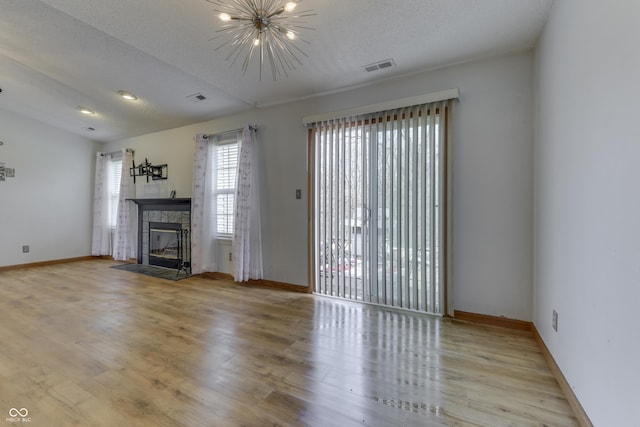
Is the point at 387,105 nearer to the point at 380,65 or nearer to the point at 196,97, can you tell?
the point at 380,65

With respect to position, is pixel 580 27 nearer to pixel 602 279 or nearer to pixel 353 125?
pixel 602 279

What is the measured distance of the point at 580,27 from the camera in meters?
1.49

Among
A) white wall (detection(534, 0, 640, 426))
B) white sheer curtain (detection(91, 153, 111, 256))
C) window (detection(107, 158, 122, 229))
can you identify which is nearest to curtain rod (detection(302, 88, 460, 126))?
white wall (detection(534, 0, 640, 426))

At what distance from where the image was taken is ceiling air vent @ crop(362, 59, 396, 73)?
2674 millimetres

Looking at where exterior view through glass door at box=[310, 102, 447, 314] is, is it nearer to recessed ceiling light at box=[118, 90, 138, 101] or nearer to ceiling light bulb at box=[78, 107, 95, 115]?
recessed ceiling light at box=[118, 90, 138, 101]

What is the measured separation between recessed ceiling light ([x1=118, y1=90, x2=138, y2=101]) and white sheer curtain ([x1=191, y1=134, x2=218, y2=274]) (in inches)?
37.6

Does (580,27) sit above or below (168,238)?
above

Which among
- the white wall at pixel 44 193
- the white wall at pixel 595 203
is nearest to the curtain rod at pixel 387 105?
the white wall at pixel 595 203

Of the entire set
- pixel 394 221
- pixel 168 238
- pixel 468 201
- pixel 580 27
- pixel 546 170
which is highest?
pixel 580 27

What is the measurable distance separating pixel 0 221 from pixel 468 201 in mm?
7196

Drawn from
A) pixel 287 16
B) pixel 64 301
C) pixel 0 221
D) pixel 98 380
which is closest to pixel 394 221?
pixel 287 16

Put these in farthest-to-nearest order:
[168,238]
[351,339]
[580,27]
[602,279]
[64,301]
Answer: [168,238] < [64,301] < [351,339] < [580,27] < [602,279]

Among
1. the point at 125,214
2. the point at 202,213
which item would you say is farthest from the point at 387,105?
the point at 125,214

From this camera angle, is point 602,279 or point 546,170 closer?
→ point 602,279
